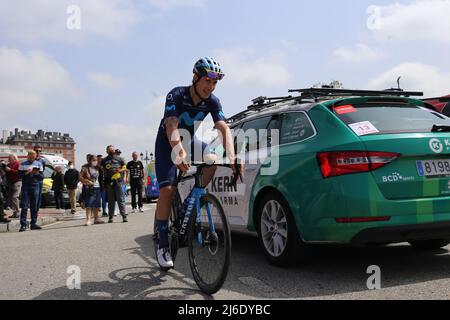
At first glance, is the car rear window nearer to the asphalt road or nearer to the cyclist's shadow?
the asphalt road

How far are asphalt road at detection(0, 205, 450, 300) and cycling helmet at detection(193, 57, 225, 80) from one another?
1.81 metres

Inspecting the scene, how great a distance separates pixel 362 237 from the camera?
3.58 metres

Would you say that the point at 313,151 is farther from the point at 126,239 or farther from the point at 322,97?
the point at 126,239

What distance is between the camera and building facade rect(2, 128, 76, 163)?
141250mm

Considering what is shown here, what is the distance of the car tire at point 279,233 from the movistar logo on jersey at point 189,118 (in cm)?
104

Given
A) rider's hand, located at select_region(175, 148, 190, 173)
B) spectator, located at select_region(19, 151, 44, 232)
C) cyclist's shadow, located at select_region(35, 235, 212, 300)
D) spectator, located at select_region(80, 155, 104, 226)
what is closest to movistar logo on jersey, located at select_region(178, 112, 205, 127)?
rider's hand, located at select_region(175, 148, 190, 173)

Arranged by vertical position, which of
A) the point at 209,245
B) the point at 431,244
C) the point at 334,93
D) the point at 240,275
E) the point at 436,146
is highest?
the point at 334,93

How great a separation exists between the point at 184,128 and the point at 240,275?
1.48 meters

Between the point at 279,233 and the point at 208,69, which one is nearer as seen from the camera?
the point at 208,69

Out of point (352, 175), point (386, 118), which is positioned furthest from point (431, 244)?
point (352, 175)

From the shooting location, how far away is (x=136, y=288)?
12.7 ft

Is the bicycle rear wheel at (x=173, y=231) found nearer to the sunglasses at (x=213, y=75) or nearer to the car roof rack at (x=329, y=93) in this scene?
the sunglasses at (x=213, y=75)

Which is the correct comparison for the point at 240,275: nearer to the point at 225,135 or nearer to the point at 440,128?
the point at 225,135
